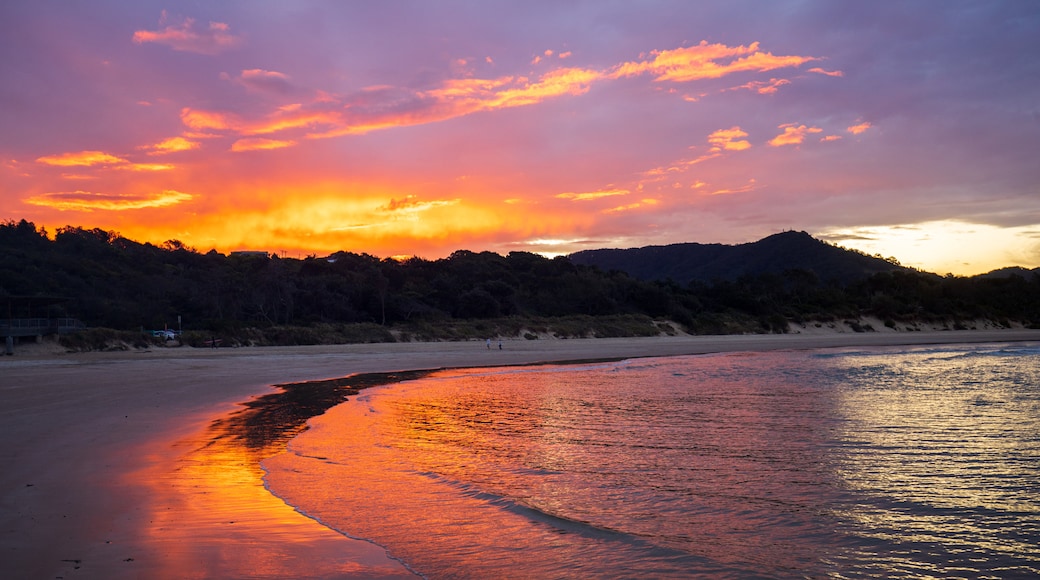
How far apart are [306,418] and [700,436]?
7425 millimetres

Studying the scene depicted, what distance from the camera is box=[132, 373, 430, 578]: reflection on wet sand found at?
16.2 feet

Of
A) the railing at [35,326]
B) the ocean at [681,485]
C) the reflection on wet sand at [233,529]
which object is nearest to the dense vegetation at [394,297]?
the railing at [35,326]

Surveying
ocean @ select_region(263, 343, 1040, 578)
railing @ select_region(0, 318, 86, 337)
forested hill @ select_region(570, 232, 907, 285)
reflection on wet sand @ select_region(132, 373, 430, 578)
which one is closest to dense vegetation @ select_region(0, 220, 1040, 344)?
railing @ select_region(0, 318, 86, 337)

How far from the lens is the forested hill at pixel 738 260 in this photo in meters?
129

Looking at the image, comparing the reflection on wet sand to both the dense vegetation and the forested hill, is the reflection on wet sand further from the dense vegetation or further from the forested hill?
the forested hill

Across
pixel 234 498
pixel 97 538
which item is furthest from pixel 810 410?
pixel 97 538

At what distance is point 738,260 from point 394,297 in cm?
9923

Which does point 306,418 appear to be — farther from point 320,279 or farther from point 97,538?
point 320,279

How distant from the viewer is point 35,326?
114 ft

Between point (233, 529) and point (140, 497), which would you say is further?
point (140, 497)

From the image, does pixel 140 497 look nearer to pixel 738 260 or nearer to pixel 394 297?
pixel 394 297

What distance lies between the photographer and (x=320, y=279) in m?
59.2

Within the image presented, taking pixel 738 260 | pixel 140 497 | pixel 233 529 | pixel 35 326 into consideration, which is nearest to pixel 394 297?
pixel 35 326

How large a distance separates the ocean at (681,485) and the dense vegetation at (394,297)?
30.5 metres
